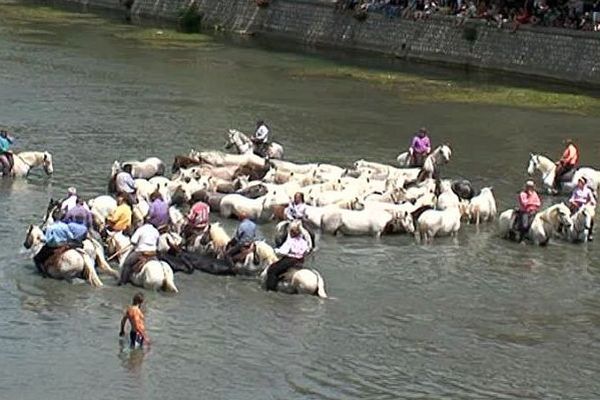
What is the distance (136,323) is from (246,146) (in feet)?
55.4

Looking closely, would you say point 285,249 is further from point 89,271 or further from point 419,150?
point 419,150

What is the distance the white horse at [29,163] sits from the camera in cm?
3403

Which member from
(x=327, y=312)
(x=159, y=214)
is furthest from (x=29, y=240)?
(x=327, y=312)

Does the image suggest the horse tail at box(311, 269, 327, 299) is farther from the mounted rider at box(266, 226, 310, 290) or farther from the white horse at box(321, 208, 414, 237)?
the white horse at box(321, 208, 414, 237)

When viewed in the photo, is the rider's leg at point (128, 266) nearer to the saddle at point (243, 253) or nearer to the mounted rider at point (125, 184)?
the saddle at point (243, 253)

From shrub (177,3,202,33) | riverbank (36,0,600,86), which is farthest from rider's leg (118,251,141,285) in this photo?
shrub (177,3,202,33)

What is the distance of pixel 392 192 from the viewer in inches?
1243

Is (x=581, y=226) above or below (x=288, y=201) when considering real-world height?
above

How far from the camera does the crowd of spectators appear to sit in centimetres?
6031

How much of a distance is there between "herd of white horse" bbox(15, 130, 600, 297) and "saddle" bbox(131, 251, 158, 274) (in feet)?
0.30

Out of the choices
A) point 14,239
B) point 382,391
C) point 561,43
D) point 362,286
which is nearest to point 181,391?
point 382,391

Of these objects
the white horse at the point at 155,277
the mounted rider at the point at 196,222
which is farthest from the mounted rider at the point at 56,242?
the mounted rider at the point at 196,222

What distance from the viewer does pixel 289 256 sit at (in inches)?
971

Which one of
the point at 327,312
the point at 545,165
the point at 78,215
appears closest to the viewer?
the point at 327,312
